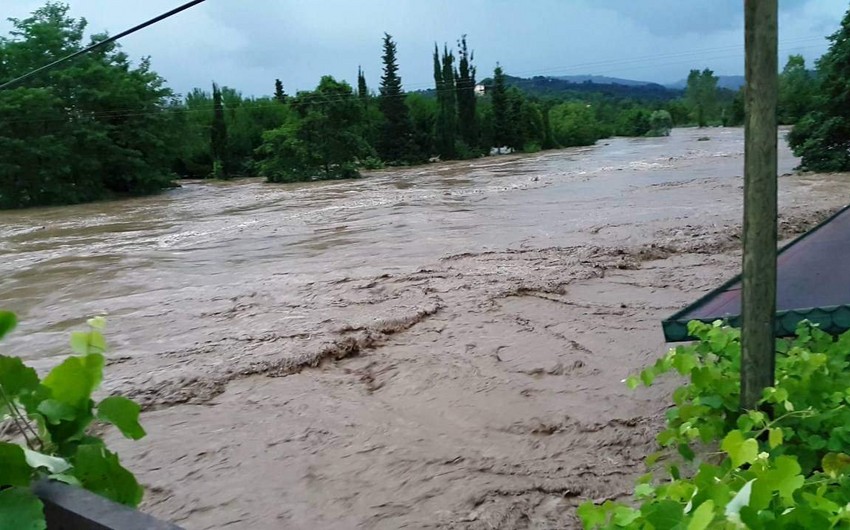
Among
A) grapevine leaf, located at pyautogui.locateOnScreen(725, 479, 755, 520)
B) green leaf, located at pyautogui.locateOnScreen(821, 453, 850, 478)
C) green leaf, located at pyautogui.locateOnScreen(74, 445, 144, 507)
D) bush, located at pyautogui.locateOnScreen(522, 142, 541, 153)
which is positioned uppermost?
green leaf, located at pyautogui.locateOnScreen(74, 445, 144, 507)

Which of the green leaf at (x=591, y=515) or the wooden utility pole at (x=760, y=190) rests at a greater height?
the wooden utility pole at (x=760, y=190)

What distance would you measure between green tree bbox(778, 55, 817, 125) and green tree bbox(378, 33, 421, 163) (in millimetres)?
21163

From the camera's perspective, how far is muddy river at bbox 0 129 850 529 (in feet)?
13.6

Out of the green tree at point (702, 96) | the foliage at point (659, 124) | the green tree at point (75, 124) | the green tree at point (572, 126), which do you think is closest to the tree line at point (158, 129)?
the green tree at point (75, 124)

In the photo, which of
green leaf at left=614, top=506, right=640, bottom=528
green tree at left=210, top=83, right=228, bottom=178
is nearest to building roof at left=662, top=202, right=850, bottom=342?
green leaf at left=614, top=506, right=640, bottom=528

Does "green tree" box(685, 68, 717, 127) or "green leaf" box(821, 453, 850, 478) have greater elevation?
"green tree" box(685, 68, 717, 127)

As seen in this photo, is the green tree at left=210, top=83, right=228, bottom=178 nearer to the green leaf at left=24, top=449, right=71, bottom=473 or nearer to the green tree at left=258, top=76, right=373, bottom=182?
the green tree at left=258, top=76, right=373, bottom=182

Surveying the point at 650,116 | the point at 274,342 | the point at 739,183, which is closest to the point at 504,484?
the point at 274,342

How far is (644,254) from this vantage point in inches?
387

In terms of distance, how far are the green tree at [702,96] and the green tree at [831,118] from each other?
219ft

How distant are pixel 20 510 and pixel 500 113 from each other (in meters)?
53.3

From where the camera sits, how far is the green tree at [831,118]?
18891 millimetres

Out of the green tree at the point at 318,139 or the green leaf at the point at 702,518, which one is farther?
the green tree at the point at 318,139

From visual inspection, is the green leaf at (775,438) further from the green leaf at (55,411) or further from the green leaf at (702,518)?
the green leaf at (55,411)
